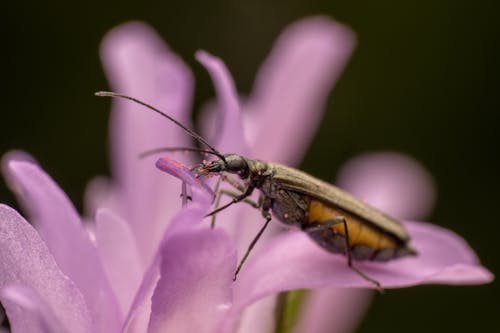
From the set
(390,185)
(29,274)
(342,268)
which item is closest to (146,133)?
(342,268)

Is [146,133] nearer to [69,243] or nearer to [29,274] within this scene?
[69,243]

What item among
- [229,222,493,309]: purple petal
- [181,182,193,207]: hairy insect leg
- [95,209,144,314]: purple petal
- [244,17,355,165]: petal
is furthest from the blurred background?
[181,182,193,207]: hairy insect leg

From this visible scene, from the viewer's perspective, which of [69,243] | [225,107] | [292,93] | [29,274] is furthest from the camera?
[292,93]

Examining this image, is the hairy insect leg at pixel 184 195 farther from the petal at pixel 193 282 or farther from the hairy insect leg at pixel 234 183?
the hairy insect leg at pixel 234 183

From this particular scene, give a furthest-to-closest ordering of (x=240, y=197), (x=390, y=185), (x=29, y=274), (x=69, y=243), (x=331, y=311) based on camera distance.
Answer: (x=390, y=185) → (x=331, y=311) → (x=240, y=197) → (x=69, y=243) → (x=29, y=274)

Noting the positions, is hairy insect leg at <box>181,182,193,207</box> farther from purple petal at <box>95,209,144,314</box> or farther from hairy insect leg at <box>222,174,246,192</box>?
hairy insect leg at <box>222,174,246,192</box>

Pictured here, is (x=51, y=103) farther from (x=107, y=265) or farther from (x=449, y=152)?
(x=107, y=265)
